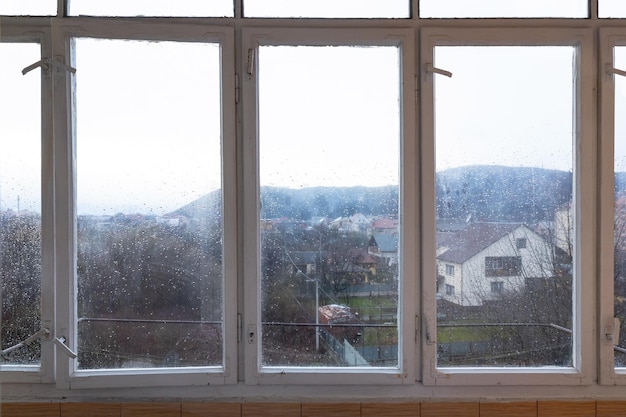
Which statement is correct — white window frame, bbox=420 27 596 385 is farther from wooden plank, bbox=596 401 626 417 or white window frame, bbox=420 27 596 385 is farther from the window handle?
the window handle

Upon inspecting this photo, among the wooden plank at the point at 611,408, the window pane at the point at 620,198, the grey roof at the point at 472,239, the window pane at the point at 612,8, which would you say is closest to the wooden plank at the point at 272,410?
the grey roof at the point at 472,239

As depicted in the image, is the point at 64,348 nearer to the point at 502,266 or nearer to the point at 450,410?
the point at 450,410

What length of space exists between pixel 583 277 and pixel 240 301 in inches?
52.4

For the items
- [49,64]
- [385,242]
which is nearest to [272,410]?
[385,242]

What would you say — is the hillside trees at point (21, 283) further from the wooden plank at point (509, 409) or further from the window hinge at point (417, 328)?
the wooden plank at point (509, 409)

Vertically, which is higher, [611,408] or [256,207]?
[256,207]

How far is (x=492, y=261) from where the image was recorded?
1.94 metres

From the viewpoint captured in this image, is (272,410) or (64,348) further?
(272,410)

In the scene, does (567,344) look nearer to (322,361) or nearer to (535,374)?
(535,374)

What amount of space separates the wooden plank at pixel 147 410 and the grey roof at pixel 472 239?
4.00 ft

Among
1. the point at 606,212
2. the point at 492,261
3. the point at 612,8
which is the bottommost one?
the point at 492,261

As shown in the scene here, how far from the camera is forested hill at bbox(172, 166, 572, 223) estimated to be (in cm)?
192

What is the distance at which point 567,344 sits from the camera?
1.92 metres

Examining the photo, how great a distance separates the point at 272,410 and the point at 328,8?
1580 millimetres
